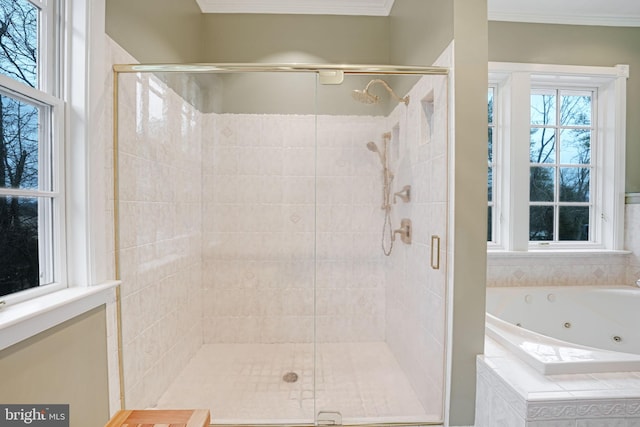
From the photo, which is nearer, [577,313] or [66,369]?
[66,369]

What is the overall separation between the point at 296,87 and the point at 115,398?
5.89ft

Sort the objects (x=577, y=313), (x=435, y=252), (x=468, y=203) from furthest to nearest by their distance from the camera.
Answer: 1. (x=577, y=313)
2. (x=435, y=252)
3. (x=468, y=203)

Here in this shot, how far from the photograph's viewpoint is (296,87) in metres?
1.70

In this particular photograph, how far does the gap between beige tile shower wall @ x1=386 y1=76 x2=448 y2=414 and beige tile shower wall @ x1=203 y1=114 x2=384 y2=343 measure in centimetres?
13

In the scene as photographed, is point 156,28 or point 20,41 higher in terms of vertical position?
point 156,28

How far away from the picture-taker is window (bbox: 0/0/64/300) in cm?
100

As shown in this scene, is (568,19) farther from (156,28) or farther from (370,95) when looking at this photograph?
A: (156,28)

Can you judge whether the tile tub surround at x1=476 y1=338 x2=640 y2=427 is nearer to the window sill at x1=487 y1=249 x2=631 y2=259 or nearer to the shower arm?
the window sill at x1=487 y1=249 x2=631 y2=259

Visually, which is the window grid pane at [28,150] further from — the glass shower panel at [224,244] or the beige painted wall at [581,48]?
the beige painted wall at [581,48]

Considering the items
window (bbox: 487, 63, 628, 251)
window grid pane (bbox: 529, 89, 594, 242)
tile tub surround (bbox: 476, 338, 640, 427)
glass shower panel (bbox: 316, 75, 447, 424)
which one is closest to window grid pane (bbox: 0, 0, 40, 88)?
glass shower panel (bbox: 316, 75, 447, 424)

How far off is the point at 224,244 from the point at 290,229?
0.45 metres

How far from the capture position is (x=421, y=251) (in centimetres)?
170

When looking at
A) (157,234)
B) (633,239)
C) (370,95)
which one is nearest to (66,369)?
(157,234)

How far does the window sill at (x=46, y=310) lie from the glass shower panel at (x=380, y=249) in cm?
113
